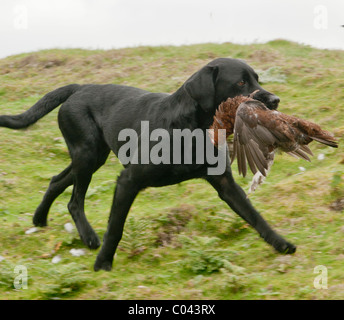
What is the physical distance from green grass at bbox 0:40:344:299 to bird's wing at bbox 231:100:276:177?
873 millimetres

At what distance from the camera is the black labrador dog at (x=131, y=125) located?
186 inches

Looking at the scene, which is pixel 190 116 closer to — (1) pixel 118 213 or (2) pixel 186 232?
(1) pixel 118 213

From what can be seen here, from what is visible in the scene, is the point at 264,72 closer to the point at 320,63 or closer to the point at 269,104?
the point at 320,63

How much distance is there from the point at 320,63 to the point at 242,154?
8.12m

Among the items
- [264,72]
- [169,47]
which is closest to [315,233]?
[264,72]

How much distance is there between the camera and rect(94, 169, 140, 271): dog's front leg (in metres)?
4.79

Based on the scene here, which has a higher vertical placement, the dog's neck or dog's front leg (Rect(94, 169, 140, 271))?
the dog's neck

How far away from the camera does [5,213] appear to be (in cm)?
634

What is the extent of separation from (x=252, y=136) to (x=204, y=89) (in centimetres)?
72

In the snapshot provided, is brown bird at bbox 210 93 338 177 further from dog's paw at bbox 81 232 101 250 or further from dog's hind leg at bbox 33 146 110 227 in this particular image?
dog's hind leg at bbox 33 146 110 227

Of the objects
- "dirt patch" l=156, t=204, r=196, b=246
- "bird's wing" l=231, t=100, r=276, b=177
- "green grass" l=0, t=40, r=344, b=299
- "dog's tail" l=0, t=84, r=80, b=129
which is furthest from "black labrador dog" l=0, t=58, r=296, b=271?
"dirt patch" l=156, t=204, r=196, b=246

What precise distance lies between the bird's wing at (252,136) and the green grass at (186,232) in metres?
0.87

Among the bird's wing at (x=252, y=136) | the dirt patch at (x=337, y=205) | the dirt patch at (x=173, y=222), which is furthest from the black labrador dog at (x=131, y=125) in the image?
the dirt patch at (x=337, y=205)

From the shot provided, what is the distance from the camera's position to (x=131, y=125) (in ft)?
17.1
